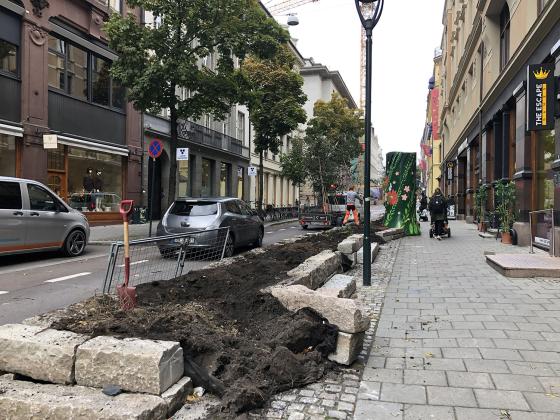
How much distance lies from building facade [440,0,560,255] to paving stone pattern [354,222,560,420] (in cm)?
436

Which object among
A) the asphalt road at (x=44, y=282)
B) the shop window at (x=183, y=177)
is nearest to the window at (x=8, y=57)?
the asphalt road at (x=44, y=282)

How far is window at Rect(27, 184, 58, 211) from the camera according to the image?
34.6 feet

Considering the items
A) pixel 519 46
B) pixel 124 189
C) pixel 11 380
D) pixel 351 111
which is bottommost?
pixel 11 380

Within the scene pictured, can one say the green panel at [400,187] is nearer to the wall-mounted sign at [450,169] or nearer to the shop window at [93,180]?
the shop window at [93,180]

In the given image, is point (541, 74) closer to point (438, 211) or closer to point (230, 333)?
point (438, 211)

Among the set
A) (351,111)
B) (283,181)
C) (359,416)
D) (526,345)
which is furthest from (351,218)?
(283,181)

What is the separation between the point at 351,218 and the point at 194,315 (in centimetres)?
1721

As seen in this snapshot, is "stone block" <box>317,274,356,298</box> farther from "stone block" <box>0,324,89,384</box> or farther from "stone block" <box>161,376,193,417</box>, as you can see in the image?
"stone block" <box>0,324,89,384</box>

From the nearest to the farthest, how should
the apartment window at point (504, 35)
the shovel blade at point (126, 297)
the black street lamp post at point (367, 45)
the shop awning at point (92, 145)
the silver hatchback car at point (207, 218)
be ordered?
the shovel blade at point (126, 297) < the black street lamp post at point (367, 45) < the silver hatchback car at point (207, 218) < the apartment window at point (504, 35) < the shop awning at point (92, 145)

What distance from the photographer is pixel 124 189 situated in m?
23.2

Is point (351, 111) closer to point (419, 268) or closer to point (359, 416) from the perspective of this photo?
point (419, 268)

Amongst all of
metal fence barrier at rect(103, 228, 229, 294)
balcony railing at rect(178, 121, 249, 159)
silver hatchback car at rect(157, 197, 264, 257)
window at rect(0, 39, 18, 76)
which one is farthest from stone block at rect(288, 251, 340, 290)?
balcony railing at rect(178, 121, 249, 159)

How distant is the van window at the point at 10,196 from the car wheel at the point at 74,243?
1634mm

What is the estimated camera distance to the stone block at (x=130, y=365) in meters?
2.98
